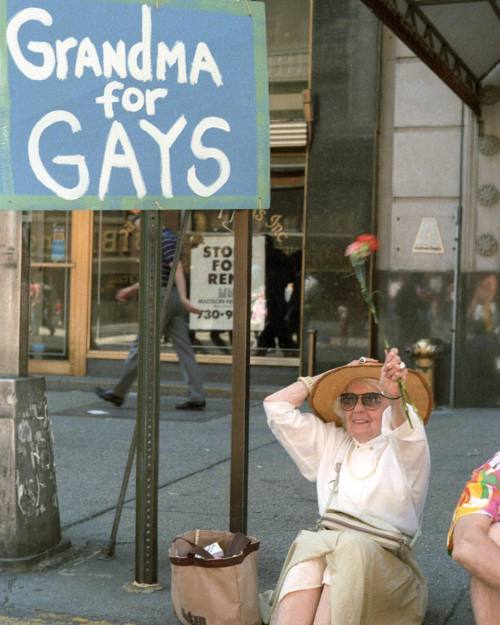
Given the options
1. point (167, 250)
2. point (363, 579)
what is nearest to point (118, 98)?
point (363, 579)

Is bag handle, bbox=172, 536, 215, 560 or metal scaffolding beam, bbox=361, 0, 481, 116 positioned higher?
metal scaffolding beam, bbox=361, 0, 481, 116

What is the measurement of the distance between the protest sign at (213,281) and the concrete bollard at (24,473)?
618cm

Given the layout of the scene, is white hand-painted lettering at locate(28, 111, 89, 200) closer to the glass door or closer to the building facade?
the building facade

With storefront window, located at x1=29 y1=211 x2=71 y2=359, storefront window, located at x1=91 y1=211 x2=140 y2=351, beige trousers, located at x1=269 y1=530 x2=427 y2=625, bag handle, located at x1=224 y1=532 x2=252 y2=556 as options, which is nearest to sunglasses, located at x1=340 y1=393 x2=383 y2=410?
beige trousers, located at x1=269 y1=530 x2=427 y2=625

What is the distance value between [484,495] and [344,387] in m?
0.75

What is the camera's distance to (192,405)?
31.2 ft

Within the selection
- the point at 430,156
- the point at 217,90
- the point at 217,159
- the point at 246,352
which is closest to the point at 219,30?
the point at 217,90

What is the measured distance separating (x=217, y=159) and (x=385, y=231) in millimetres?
6068

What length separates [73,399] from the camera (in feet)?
33.8

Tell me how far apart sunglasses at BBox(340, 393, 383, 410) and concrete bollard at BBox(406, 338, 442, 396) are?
19.3 feet

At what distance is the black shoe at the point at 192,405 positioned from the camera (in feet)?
31.1

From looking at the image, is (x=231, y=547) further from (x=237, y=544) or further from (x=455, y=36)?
(x=455, y=36)

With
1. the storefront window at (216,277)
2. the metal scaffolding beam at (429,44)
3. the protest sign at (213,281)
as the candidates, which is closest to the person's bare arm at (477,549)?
the metal scaffolding beam at (429,44)

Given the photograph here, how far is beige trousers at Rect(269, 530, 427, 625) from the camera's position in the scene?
362 cm
